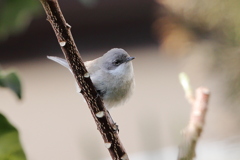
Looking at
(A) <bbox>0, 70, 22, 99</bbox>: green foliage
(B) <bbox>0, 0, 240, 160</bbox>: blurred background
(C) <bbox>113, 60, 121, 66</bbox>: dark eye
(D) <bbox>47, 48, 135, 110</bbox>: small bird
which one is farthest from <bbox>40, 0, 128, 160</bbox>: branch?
(B) <bbox>0, 0, 240, 160</bbox>: blurred background

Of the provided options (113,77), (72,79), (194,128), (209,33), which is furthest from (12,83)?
(72,79)

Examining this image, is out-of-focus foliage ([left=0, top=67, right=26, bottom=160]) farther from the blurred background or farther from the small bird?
the blurred background

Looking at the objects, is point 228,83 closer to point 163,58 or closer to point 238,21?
point 238,21

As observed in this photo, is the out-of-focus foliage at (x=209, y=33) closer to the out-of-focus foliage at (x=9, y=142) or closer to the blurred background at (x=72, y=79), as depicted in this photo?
the blurred background at (x=72, y=79)

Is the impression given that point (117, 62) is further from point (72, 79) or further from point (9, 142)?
point (72, 79)

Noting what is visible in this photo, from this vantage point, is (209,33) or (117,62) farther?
(209,33)

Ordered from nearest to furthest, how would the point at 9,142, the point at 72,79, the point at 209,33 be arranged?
the point at 9,142, the point at 209,33, the point at 72,79

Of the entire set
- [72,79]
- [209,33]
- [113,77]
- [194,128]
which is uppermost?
[72,79]
